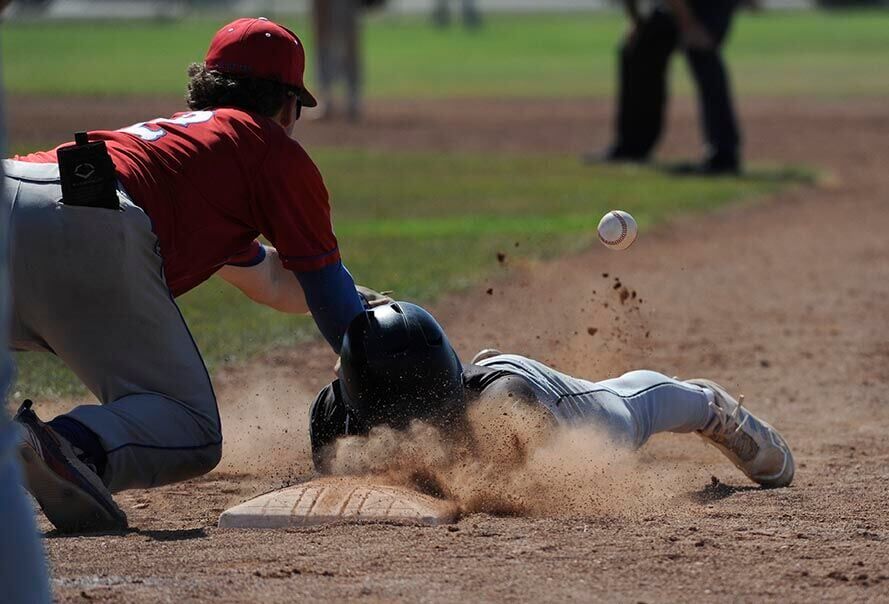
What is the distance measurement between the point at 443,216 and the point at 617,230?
7152 mm

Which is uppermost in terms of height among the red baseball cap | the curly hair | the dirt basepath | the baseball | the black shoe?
the red baseball cap

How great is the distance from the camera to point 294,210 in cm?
437

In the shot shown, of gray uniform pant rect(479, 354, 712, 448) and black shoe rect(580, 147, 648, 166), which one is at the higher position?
gray uniform pant rect(479, 354, 712, 448)

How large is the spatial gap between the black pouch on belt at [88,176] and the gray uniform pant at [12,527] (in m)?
1.56

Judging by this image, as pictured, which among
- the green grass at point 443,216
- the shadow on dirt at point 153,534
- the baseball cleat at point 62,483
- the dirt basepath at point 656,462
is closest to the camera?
the dirt basepath at point 656,462

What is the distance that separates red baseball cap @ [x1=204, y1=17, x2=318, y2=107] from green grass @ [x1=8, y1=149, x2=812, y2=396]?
2.21 meters

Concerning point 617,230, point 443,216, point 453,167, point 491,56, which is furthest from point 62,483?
point 491,56

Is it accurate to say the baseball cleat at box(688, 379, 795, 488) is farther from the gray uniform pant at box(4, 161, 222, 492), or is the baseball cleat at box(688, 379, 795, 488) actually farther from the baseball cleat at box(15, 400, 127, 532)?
the baseball cleat at box(15, 400, 127, 532)

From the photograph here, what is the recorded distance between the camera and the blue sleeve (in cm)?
443

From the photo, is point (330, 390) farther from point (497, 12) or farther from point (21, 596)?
point (497, 12)

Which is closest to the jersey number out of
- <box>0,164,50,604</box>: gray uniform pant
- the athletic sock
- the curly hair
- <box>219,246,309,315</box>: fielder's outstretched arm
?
the curly hair

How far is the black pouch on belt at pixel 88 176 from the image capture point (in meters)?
4.18

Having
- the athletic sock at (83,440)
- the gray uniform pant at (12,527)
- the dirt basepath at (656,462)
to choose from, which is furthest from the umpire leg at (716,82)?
the gray uniform pant at (12,527)

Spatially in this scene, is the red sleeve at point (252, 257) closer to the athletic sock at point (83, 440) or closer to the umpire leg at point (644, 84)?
the athletic sock at point (83, 440)
